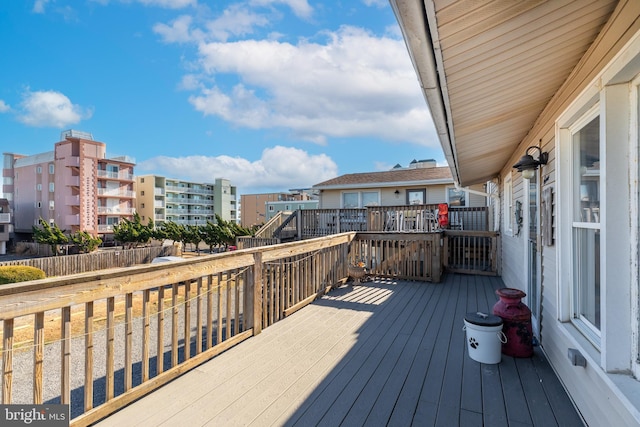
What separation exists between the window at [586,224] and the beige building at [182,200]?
137ft

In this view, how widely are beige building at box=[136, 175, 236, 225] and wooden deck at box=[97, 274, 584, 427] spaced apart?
40.1 m

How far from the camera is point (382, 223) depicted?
9.28 metres

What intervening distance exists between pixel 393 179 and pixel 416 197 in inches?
50.8

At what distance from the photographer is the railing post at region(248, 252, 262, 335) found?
3.36 m

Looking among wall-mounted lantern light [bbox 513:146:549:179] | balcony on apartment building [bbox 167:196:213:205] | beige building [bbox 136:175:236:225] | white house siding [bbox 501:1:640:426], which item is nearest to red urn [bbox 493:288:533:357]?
white house siding [bbox 501:1:640:426]

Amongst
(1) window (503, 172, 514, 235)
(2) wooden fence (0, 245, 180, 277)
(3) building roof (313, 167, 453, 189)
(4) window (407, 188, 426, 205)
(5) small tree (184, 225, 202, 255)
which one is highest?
(3) building roof (313, 167, 453, 189)

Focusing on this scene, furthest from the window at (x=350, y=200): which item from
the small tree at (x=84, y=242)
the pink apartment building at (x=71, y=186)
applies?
the pink apartment building at (x=71, y=186)

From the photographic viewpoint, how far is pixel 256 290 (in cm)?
338

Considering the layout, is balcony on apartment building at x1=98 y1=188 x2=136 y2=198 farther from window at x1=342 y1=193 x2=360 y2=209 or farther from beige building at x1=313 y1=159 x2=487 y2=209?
window at x1=342 y1=193 x2=360 y2=209

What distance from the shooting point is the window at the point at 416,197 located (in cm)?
1260

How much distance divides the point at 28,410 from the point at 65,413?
0.90 feet

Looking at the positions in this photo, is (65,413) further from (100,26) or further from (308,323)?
(100,26)

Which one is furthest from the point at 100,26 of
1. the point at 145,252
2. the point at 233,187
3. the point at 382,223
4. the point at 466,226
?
the point at 233,187

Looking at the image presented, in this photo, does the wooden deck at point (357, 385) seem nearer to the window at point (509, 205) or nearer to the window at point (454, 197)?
the window at point (509, 205)
